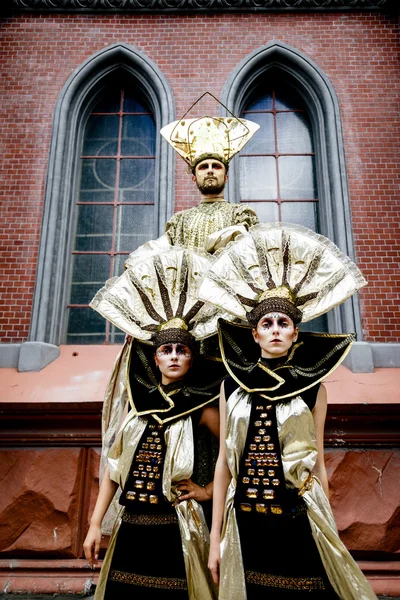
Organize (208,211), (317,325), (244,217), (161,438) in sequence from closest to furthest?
(161,438), (244,217), (208,211), (317,325)

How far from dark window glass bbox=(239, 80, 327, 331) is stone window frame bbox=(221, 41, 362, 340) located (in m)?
0.15

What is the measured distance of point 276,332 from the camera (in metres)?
2.62

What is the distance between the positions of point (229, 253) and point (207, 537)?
57.7 inches

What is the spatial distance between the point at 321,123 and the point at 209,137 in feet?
10.5

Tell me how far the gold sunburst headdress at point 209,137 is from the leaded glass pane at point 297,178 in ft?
7.66

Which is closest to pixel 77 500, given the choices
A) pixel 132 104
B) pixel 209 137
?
pixel 209 137

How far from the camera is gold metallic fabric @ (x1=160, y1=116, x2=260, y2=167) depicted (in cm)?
404

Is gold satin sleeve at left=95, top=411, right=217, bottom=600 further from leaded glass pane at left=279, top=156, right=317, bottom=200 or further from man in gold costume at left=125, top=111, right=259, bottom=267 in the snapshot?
leaded glass pane at left=279, top=156, right=317, bottom=200

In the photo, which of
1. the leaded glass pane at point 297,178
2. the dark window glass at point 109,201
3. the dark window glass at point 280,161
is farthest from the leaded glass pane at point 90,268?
the leaded glass pane at point 297,178

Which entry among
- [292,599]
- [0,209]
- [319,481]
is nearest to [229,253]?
[319,481]

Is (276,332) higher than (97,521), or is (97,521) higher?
(276,332)

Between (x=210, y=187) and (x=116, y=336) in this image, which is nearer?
(x=210, y=187)

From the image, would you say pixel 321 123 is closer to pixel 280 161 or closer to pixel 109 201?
pixel 280 161

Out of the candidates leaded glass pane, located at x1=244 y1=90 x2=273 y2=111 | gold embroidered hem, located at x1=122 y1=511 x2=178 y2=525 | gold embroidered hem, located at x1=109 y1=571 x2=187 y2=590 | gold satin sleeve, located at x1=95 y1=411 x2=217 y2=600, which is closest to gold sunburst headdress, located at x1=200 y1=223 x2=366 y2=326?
gold satin sleeve, located at x1=95 y1=411 x2=217 y2=600
